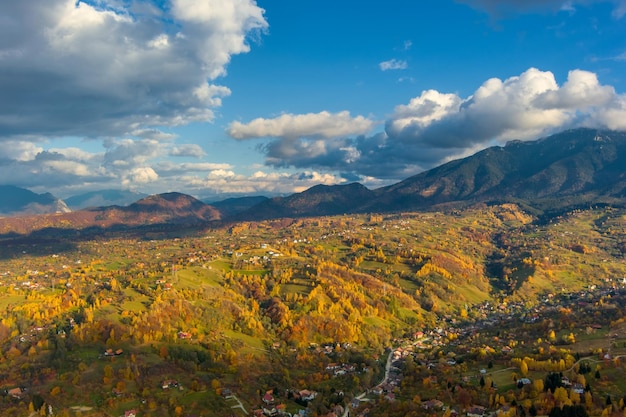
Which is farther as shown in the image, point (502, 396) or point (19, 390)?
point (19, 390)

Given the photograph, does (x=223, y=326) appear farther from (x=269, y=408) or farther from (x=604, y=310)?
(x=604, y=310)

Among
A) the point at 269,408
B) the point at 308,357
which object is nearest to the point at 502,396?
the point at 269,408

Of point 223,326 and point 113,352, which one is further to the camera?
point 223,326

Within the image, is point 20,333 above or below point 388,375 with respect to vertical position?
above

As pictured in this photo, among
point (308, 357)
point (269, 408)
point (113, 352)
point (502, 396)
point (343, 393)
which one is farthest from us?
point (308, 357)

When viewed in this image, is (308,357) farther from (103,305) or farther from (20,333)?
(20,333)

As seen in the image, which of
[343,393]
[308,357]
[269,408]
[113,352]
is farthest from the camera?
[308,357]

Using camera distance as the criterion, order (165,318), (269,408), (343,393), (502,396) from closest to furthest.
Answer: (502,396)
(269,408)
(343,393)
(165,318)

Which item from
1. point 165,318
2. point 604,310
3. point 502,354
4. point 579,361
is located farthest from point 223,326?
point 604,310

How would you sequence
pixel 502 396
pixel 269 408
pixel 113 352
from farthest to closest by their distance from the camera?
1. pixel 113 352
2. pixel 269 408
3. pixel 502 396
